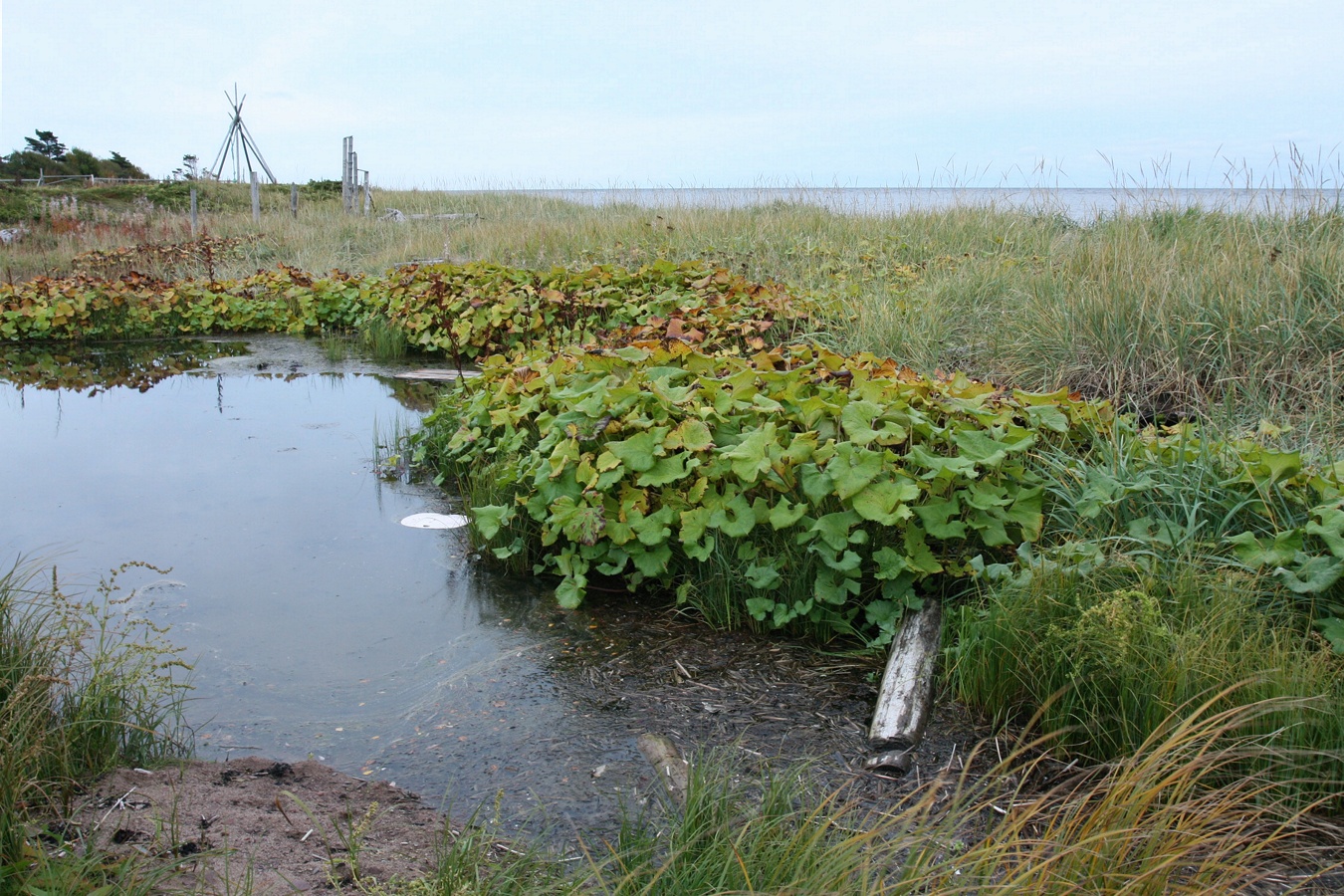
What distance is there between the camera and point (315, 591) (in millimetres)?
3844

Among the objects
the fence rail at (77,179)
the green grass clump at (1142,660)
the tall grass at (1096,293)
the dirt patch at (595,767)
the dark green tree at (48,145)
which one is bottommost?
the dirt patch at (595,767)

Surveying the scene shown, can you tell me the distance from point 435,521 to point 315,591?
→ 0.93 meters

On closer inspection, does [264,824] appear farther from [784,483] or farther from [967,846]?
[784,483]

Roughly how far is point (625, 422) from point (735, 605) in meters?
0.87

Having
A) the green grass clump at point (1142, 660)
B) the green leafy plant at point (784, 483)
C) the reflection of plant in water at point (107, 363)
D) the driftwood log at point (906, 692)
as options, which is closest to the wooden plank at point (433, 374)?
the reflection of plant in water at point (107, 363)

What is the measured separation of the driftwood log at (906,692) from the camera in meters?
2.53

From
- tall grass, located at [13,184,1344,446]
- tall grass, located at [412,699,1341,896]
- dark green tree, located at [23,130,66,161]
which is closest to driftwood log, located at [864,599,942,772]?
tall grass, located at [412,699,1341,896]

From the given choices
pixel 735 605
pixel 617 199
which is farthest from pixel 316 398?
pixel 617 199

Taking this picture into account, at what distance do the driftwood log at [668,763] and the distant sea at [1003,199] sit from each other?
19.7 ft

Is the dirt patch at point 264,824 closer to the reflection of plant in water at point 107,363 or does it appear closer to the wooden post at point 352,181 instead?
the reflection of plant in water at point 107,363

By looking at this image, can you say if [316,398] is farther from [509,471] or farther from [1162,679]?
[1162,679]

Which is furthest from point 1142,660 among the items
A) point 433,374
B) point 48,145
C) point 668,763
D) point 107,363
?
point 48,145

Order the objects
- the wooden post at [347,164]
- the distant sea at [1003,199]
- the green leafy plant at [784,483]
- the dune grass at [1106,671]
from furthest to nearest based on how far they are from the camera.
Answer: the wooden post at [347,164] < the distant sea at [1003,199] < the green leafy plant at [784,483] < the dune grass at [1106,671]

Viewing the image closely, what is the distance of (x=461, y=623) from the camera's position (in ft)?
11.7
